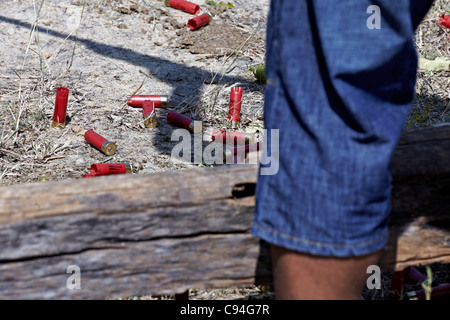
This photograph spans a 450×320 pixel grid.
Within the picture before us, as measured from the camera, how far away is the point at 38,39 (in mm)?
4488

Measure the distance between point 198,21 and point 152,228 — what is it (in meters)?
3.73

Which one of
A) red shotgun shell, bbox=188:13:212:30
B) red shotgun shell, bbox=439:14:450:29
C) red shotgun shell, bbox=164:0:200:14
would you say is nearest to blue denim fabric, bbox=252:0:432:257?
red shotgun shell, bbox=439:14:450:29

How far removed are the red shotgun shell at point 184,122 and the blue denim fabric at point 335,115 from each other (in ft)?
7.85

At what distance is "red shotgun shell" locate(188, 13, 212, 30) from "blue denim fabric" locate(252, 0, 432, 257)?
382 centimetres

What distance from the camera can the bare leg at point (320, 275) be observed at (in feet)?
4.57

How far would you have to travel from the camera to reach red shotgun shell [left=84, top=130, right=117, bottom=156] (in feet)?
11.3

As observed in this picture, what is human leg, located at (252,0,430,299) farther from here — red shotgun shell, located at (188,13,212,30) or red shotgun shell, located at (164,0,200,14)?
red shotgun shell, located at (164,0,200,14)

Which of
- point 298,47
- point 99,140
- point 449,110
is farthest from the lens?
point 449,110

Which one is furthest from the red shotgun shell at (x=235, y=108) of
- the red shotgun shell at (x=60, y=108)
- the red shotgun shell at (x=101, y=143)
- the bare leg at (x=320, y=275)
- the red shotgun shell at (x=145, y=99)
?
the bare leg at (x=320, y=275)

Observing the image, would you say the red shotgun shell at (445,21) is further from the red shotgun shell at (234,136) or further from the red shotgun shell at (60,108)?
the red shotgun shell at (60,108)

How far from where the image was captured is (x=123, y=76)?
4.43 m
